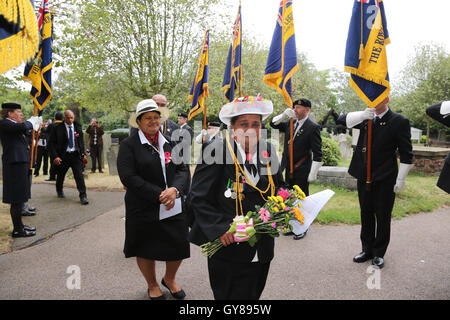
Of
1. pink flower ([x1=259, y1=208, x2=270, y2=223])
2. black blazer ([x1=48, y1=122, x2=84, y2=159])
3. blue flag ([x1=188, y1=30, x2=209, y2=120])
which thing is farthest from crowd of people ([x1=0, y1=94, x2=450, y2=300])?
black blazer ([x1=48, y1=122, x2=84, y2=159])

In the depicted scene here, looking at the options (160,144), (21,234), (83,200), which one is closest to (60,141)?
(83,200)

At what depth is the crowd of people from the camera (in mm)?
2279

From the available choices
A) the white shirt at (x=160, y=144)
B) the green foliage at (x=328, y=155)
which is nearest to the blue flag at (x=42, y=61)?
the white shirt at (x=160, y=144)

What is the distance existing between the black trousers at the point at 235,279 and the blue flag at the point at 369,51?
2859 millimetres

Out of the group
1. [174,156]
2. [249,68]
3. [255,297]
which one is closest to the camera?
[255,297]

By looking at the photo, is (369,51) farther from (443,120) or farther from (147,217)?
(147,217)

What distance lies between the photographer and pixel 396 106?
1320 inches

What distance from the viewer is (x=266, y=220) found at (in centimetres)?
214

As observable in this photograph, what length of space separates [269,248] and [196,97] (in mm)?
4478

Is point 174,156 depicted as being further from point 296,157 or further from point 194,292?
point 296,157

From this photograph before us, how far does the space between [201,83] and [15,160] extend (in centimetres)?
359

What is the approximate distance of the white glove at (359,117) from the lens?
3.92m

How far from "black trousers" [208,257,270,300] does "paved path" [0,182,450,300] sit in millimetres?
1198
